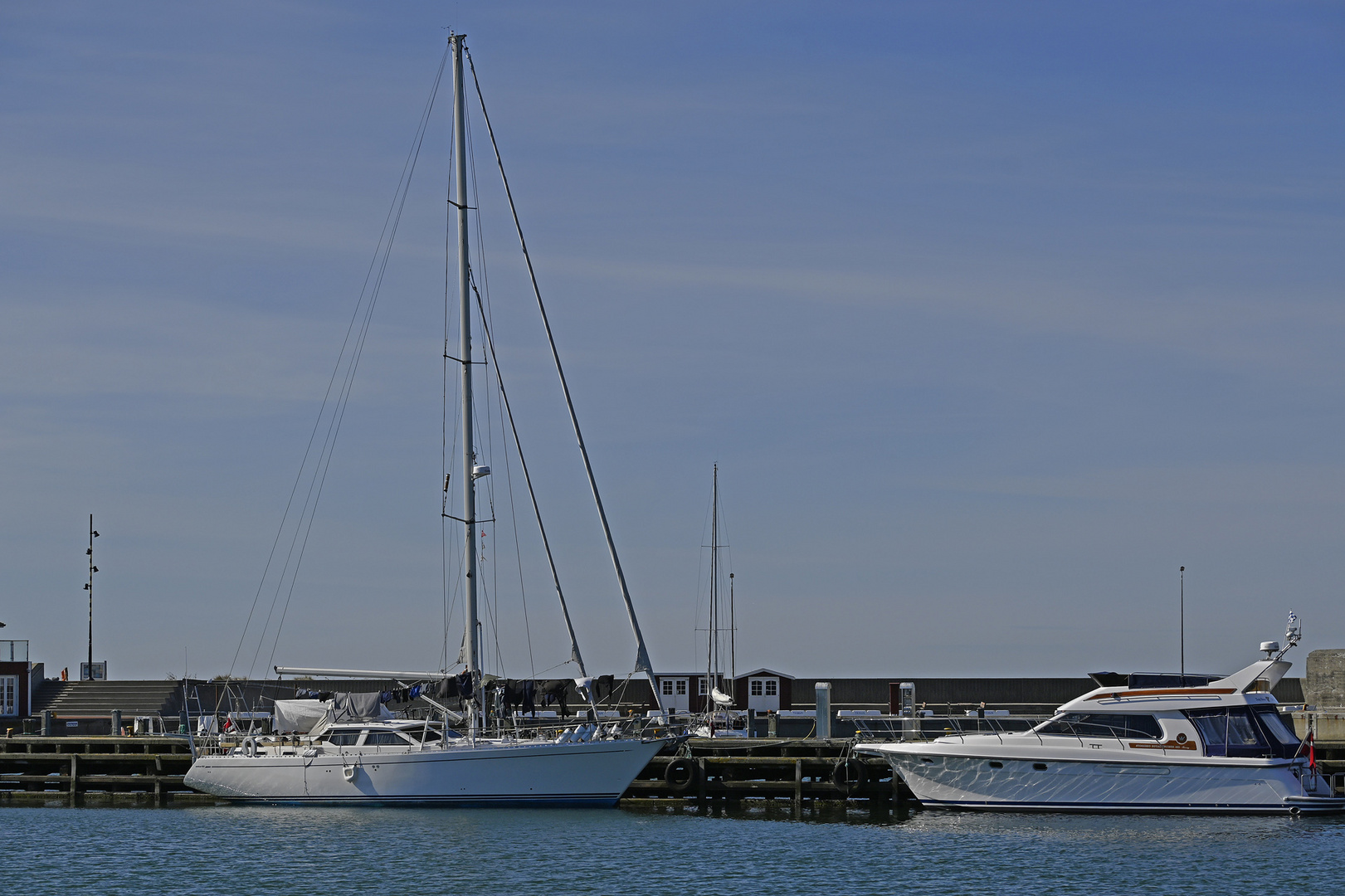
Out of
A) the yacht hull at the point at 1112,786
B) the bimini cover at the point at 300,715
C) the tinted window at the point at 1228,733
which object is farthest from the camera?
the bimini cover at the point at 300,715

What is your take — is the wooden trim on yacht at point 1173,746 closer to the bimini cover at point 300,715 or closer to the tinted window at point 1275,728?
the tinted window at point 1275,728

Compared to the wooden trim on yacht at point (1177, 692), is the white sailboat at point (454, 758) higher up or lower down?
lower down

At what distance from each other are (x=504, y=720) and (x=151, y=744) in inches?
445

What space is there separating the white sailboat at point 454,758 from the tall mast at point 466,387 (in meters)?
0.04

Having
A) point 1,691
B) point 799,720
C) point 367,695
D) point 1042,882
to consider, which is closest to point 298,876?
point 367,695

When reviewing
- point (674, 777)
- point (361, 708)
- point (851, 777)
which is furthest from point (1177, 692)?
point (361, 708)

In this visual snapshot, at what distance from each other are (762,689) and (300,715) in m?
24.1

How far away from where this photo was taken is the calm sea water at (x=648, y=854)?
2934 cm

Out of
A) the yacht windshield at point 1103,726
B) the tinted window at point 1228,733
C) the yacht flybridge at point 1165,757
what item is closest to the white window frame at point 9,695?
the yacht flybridge at point 1165,757

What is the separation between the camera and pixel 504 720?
1607 inches

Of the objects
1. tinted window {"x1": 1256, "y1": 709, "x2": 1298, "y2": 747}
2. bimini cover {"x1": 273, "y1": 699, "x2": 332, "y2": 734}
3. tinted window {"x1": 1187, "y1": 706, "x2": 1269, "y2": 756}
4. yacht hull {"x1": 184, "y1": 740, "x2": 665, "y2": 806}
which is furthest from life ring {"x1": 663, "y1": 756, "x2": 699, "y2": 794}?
tinted window {"x1": 1256, "y1": 709, "x2": 1298, "y2": 747}

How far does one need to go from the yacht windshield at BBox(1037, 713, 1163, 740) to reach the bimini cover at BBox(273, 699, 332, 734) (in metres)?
18.2

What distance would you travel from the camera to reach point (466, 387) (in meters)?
42.3

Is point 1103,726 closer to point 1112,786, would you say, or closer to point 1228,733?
point 1112,786
